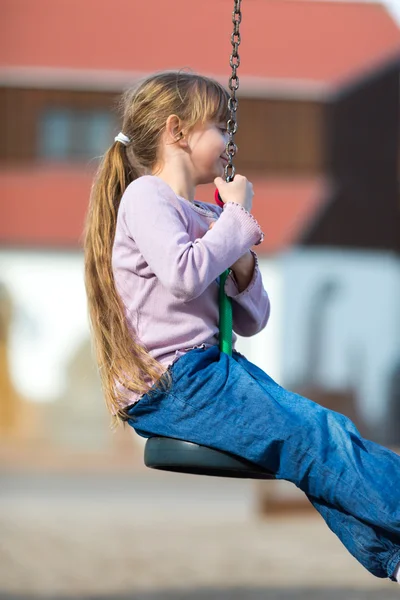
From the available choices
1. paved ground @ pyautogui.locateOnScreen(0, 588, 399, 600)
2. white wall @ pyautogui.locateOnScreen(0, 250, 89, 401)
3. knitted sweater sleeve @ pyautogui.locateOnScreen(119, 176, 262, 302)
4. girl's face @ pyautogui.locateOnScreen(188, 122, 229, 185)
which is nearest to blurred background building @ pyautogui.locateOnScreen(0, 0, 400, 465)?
white wall @ pyautogui.locateOnScreen(0, 250, 89, 401)

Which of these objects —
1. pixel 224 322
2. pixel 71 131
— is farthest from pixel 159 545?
pixel 71 131

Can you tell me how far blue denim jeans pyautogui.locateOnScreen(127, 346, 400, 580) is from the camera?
2.69m

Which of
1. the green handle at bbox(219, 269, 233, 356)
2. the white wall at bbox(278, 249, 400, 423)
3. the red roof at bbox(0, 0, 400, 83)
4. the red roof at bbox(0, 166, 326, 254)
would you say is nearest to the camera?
the green handle at bbox(219, 269, 233, 356)

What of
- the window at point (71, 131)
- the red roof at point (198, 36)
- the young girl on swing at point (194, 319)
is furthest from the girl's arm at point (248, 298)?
the red roof at point (198, 36)

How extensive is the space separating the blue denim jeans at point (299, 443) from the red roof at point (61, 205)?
57.0 feet

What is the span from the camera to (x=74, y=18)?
21234 millimetres

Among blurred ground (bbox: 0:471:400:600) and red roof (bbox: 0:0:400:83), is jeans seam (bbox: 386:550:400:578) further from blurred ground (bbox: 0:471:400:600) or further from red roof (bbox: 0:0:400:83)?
red roof (bbox: 0:0:400:83)

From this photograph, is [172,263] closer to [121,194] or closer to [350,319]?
[121,194]

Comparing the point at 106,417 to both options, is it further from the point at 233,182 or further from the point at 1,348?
the point at 233,182

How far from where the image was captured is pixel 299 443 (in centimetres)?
272

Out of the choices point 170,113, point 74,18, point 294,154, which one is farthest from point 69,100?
point 170,113

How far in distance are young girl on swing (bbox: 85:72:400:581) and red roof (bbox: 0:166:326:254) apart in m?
17.1

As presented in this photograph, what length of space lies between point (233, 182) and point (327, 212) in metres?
18.0

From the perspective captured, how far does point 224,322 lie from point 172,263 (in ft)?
0.78
